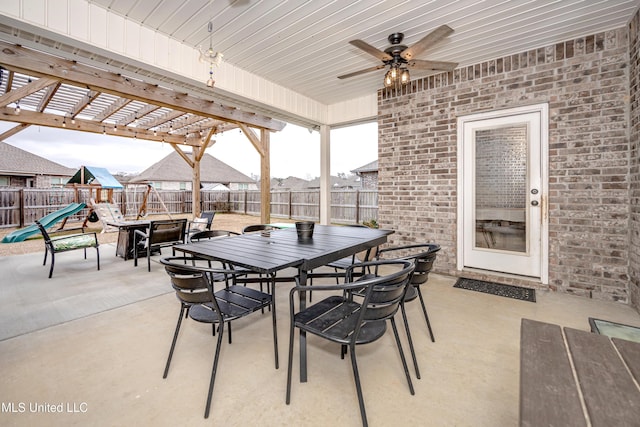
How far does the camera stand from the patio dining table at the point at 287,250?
1.93 m

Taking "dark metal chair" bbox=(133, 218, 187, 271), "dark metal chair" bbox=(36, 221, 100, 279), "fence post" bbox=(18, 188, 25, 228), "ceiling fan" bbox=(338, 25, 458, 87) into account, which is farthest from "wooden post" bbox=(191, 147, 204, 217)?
"ceiling fan" bbox=(338, 25, 458, 87)

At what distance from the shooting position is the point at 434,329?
2.63m

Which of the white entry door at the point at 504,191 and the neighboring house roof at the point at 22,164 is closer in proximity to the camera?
the white entry door at the point at 504,191

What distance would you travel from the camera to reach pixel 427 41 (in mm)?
2836

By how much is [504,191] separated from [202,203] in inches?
550

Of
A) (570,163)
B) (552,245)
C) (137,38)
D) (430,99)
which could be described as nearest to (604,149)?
(570,163)

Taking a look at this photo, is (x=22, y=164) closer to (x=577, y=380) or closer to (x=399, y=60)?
(x=399, y=60)

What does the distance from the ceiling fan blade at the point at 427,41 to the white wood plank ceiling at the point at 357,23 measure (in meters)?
0.30

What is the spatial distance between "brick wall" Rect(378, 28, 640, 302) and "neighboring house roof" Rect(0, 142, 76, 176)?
54.1ft

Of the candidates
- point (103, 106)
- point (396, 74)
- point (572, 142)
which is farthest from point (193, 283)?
point (103, 106)

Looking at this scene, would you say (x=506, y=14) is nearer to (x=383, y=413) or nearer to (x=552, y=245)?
(x=552, y=245)

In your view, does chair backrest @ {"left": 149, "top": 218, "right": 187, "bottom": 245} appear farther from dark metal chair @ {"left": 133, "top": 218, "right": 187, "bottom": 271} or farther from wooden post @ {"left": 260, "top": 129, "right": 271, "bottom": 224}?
wooden post @ {"left": 260, "top": 129, "right": 271, "bottom": 224}

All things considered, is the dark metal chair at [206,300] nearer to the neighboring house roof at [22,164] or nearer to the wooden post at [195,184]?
the wooden post at [195,184]

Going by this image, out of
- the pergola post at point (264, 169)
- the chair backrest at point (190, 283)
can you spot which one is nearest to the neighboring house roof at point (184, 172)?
the pergola post at point (264, 169)
